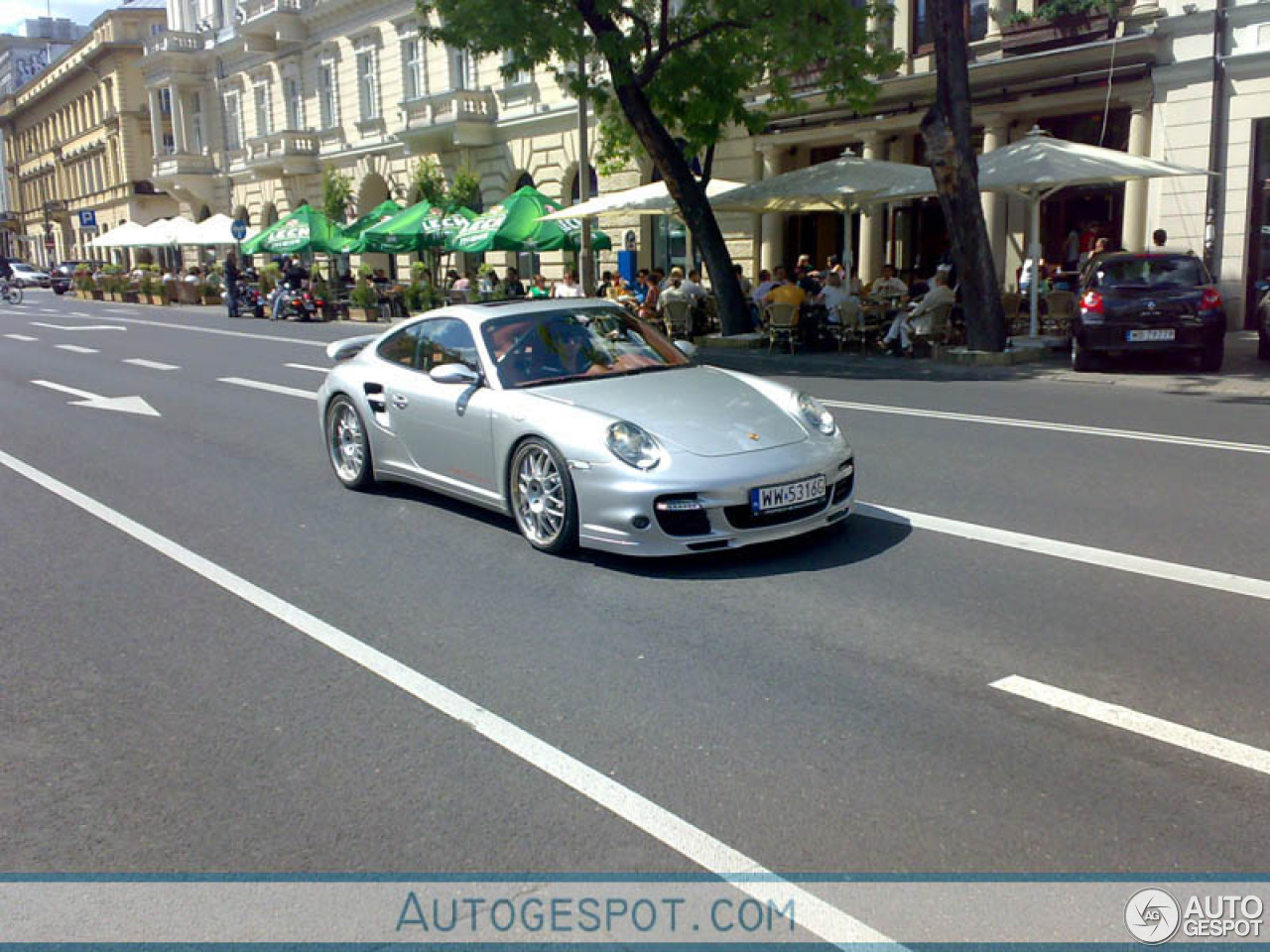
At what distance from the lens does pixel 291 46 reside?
149ft

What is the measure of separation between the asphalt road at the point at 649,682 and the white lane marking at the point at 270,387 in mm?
5851

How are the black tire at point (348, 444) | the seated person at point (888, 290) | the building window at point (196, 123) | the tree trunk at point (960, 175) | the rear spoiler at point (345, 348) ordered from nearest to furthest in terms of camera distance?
1. the black tire at point (348, 444)
2. the rear spoiler at point (345, 348)
3. the tree trunk at point (960, 175)
4. the seated person at point (888, 290)
5. the building window at point (196, 123)

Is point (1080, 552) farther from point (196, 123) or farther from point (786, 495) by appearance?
point (196, 123)

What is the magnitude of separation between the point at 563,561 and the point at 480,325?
73.4 inches

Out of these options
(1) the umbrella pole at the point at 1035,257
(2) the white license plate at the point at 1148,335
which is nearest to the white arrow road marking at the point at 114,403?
(2) the white license plate at the point at 1148,335

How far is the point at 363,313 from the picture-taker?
1258 inches

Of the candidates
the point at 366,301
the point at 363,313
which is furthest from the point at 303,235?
the point at 366,301

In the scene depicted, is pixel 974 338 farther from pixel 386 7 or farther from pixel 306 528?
pixel 386 7

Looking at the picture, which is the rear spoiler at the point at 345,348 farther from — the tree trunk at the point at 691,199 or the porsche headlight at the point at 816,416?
the tree trunk at the point at 691,199

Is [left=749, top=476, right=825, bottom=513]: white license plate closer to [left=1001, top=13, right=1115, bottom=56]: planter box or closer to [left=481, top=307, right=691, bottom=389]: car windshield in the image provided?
[left=481, top=307, right=691, bottom=389]: car windshield

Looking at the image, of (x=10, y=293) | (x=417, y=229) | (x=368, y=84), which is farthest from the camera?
(x=10, y=293)

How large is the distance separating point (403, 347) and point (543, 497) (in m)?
2.16

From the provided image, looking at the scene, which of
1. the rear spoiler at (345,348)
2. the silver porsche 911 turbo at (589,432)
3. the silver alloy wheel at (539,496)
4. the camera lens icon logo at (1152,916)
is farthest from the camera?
the rear spoiler at (345,348)

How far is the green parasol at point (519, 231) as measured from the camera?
24078 mm
